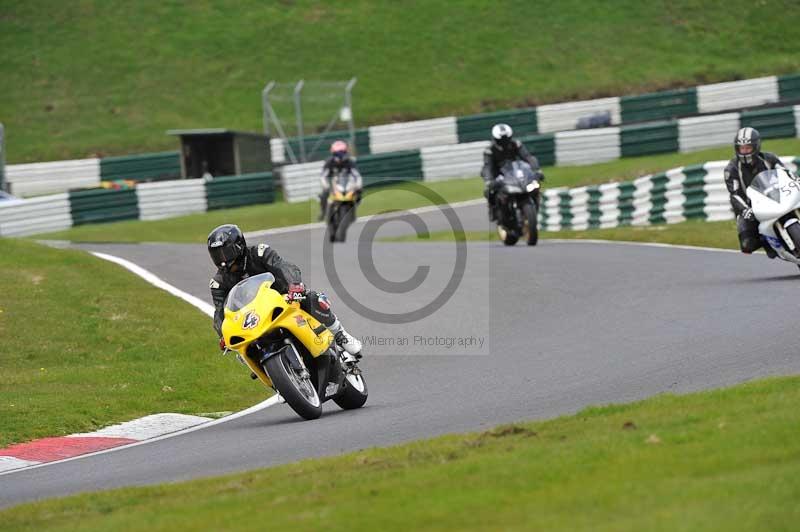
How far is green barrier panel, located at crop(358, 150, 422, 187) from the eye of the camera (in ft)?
107

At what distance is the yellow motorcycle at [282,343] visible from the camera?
31.4 feet

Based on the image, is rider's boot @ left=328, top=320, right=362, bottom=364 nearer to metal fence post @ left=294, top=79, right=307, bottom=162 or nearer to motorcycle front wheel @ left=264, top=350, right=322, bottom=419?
motorcycle front wheel @ left=264, top=350, right=322, bottom=419

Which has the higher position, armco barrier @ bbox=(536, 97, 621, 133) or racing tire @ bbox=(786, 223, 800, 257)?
armco barrier @ bbox=(536, 97, 621, 133)

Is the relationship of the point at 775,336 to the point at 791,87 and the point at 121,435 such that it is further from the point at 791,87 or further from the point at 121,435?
the point at 791,87

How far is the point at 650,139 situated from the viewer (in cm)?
3250

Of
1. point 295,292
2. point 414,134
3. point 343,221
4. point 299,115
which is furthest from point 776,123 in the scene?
point 295,292

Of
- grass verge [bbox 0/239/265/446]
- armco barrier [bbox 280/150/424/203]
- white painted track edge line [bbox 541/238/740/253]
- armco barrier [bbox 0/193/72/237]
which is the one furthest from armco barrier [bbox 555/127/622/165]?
grass verge [bbox 0/239/265/446]

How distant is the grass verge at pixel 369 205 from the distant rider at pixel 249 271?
1726 cm

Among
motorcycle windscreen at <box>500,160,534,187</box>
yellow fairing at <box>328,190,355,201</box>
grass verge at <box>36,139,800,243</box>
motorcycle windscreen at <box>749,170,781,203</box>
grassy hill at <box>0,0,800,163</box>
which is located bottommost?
grass verge at <box>36,139,800,243</box>

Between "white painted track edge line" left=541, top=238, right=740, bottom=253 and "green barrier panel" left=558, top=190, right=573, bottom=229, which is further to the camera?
"green barrier panel" left=558, top=190, right=573, bottom=229

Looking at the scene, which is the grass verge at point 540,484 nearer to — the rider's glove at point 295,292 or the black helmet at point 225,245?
the rider's glove at point 295,292

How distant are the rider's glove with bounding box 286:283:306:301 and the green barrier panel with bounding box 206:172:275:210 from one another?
22364 millimetres

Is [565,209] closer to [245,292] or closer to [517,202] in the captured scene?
[517,202]

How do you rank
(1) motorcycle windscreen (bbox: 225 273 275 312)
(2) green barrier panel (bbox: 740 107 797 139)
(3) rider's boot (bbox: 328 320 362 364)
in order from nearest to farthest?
1. (1) motorcycle windscreen (bbox: 225 273 275 312)
2. (3) rider's boot (bbox: 328 320 362 364)
3. (2) green barrier panel (bbox: 740 107 797 139)
